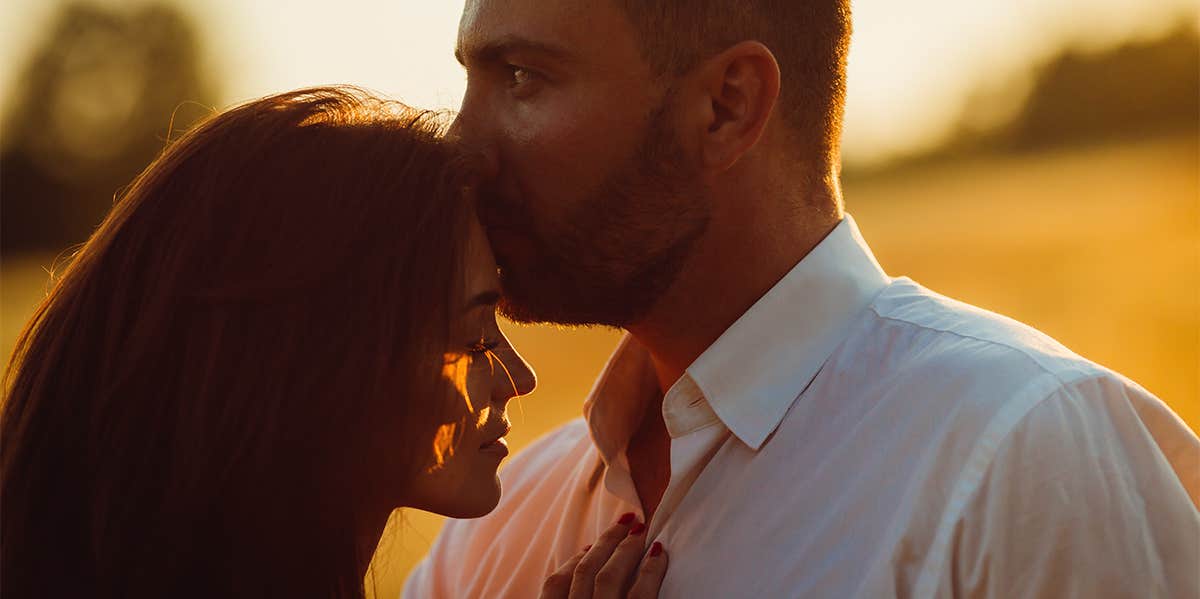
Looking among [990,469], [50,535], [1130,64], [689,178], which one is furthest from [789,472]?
[1130,64]

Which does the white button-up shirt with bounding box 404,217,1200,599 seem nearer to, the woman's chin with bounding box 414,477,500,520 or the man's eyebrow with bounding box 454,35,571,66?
the woman's chin with bounding box 414,477,500,520

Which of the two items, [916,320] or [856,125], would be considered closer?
[916,320]

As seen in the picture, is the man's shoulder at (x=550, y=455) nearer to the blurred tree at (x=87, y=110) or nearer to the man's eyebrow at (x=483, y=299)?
the man's eyebrow at (x=483, y=299)

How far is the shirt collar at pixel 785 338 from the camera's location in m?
2.63

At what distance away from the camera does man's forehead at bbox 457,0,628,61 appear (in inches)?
112

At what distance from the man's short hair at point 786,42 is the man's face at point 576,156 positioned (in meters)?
0.06

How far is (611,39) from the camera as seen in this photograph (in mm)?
2877

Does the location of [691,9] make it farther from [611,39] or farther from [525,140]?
[525,140]

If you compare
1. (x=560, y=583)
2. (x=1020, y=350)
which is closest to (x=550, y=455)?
(x=560, y=583)

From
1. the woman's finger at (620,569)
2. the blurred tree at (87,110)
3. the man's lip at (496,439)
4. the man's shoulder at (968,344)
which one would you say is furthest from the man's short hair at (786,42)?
the blurred tree at (87,110)

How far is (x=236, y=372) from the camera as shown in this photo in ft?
7.65

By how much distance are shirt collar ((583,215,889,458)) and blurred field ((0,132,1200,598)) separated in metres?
7.95

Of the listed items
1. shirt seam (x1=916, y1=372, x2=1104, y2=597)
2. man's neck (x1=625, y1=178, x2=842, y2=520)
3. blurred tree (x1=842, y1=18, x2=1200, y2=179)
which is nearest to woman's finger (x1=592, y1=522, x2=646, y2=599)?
man's neck (x1=625, y1=178, x2=842, y2=520)

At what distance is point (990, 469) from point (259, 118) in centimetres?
141
